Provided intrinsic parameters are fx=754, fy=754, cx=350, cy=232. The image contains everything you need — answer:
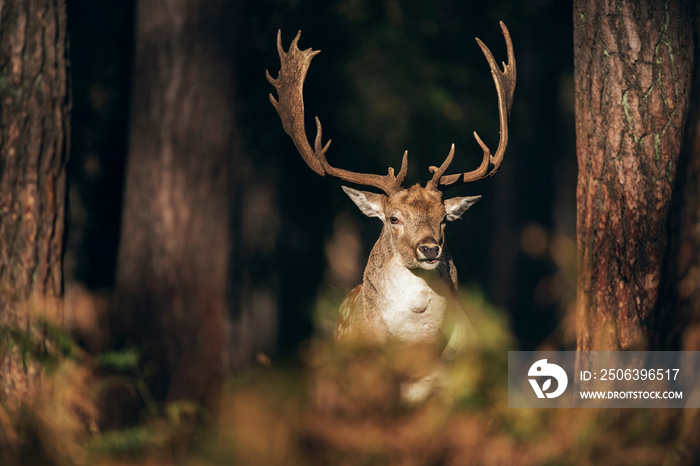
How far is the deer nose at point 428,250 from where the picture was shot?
5.40 metres

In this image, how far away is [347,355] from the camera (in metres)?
3.15

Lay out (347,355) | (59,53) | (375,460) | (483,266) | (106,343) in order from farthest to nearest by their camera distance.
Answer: (483,266)
(106,343)
(59,53)
(347,355)
(375,460)

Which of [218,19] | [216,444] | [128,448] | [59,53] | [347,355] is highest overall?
[218,19]

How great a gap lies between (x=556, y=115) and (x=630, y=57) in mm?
14635

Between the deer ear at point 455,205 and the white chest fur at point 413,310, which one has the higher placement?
the deer ear at point 455,205

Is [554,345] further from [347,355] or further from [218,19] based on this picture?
[218,19]

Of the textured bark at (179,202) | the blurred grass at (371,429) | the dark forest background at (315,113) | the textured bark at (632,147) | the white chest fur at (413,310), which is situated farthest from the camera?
the dark forest background at (315,113)

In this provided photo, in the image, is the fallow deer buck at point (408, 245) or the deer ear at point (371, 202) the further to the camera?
the deer ear at point (371, 202)

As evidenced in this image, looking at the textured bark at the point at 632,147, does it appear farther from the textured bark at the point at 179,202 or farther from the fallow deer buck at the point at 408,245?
the textured bark at the point at 179,202

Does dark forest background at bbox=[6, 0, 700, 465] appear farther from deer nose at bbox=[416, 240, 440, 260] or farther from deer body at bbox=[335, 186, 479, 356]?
deer nose at bbox=[416, 240, 440, 260]

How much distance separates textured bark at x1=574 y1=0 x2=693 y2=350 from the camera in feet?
15.4

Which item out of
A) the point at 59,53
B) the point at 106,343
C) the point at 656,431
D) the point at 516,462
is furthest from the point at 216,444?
the point at 106,343

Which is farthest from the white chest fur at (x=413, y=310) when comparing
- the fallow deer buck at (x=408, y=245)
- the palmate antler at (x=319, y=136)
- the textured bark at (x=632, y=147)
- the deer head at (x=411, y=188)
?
the textured bark at (x=632, y=147)

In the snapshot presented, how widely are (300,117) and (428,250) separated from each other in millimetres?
1602
